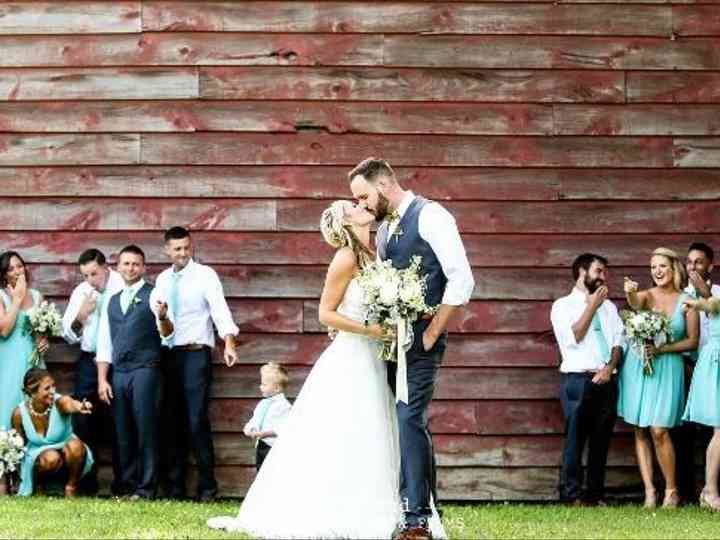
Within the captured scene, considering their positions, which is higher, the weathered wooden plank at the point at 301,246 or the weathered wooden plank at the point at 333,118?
the weathered wooden plank at the point at 333,118

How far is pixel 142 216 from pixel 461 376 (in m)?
2.72

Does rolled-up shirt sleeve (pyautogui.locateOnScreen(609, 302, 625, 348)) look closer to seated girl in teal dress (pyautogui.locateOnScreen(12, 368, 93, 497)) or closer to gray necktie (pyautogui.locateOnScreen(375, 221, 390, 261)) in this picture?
gray necktie (pyautogui.locateOnScreen(375, 221, 390, 261))

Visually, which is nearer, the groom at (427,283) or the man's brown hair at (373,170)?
the groom at (427,283)

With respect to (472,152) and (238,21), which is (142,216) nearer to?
(238,21)

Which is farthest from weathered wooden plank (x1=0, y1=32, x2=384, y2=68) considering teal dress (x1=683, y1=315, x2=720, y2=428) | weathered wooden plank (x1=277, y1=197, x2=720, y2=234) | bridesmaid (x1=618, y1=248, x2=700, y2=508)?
teal dress (x1=683, y1=315, x2=720, y2=428)

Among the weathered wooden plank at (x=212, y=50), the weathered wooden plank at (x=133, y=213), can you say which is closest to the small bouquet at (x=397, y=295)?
the weathered wooden plank at (x=133, y=213)

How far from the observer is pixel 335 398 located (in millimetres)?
7973

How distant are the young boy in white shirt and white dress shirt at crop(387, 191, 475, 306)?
3.19m

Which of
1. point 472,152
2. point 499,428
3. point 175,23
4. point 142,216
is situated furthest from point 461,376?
point 175,23

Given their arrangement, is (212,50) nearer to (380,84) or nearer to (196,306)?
(380,84)

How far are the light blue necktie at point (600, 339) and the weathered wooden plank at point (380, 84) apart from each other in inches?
67.3

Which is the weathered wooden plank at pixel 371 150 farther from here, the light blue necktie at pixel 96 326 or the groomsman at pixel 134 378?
the light blue necktie at pixel 96 326

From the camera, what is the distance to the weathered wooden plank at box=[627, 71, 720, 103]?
1102cm

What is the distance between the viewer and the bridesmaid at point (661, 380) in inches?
417
